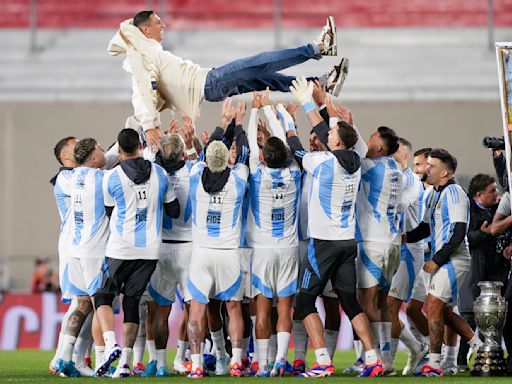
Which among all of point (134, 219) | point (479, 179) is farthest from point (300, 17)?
point (134, 219)

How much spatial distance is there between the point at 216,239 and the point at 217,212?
238mm

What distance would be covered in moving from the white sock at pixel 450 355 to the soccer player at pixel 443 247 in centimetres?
39

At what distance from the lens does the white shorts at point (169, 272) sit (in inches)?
439

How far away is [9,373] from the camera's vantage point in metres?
11.6

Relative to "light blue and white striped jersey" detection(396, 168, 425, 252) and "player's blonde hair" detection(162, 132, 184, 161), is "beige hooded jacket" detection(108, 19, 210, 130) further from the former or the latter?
"light blue and white striped jersey" detection(396, 168, 425, 252)

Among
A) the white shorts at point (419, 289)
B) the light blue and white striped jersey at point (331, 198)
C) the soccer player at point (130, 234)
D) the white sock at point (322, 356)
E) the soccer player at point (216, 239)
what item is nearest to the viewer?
the white sock at point (322, 356)

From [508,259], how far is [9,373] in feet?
16.1

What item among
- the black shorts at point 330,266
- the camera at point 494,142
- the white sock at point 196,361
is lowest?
the white sock at point 196,361

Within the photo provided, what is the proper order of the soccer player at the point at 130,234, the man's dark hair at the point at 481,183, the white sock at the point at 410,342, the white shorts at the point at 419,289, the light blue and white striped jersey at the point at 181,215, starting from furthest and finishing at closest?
the man's dark hair at the point at 481,183 < the white shorts at the point at 419,289 < the white sock at the point at 410,342 < the light blue and white striped jersey at the point at 181,215 < the soccer player at the point at 130,234

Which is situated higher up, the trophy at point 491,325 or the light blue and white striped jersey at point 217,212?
the light blue and white striped jersey at point 217,212

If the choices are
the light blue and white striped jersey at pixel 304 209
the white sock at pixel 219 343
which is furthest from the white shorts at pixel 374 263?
the white sock at pixel 219 343

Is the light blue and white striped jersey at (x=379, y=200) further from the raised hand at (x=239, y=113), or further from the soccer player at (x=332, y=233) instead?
the raised hand at (x=239, y=113)

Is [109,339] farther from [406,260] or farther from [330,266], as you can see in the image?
[406,260]

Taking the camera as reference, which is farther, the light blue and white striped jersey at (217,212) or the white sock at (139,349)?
the white sock at (139,349)
